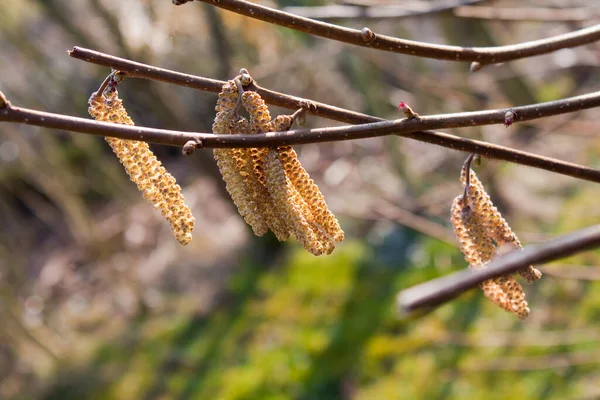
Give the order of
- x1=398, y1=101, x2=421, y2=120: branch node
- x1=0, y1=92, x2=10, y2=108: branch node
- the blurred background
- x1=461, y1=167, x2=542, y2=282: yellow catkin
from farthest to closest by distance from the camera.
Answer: the blurred background → x1=461, y1=167, x2=542, y2=282: yellow catkin → x1=398, y1=101, x2=421, y2=120: branch node → x1=0, y1=92, x2=10, y2=108: branch node

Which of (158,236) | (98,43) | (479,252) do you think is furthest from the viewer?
(158,236)

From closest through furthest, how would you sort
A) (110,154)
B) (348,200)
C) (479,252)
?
(479,252)
(348,200)
(110,154)

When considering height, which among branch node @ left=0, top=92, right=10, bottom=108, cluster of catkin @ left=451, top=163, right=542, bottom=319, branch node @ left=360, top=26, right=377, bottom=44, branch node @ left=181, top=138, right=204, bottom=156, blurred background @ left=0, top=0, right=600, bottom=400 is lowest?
blurred background @ left=0, top=0, right=600, bottom=400

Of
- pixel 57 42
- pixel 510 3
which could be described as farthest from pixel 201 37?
pixel 510 3

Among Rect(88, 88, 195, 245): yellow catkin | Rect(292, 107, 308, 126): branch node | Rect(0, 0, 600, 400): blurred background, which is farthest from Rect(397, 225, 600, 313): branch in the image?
Rect(0, 0, 600, 400): blurred background

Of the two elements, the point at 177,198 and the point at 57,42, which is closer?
the point at 177,198

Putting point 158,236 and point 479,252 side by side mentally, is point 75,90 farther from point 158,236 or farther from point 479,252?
point 479,252

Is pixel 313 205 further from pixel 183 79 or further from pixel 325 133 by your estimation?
pixel 183 79

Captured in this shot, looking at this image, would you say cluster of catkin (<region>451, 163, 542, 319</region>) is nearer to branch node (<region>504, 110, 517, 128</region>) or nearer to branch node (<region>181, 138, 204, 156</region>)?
branch node (<region>504, 110, 517, 128</region>)
